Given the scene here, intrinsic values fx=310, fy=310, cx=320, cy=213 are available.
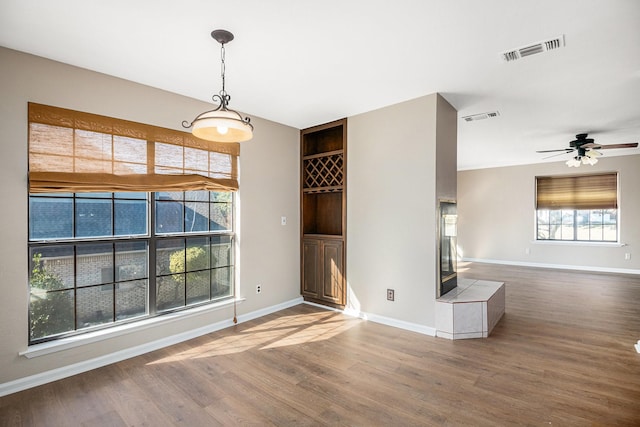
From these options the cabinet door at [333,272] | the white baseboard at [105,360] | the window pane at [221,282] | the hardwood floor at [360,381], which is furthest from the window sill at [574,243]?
the window pane at [221,282]

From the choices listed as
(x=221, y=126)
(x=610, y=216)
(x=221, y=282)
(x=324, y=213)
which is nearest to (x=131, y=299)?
(x=221, y=282)

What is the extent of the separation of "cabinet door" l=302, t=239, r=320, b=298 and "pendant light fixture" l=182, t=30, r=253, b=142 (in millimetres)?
2781

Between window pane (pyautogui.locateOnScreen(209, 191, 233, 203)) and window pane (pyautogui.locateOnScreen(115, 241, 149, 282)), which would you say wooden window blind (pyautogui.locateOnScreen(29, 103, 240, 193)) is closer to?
window pane (pyautogui.locateOnScreen(209, 191, 233, 203))

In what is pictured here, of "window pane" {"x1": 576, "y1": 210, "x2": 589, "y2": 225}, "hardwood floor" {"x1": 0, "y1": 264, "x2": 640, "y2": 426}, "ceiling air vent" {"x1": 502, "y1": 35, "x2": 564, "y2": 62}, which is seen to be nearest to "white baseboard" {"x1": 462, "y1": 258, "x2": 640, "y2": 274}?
"window pane" {"x1": 576, "y1": 210, "x2": 589, "y2": 225}

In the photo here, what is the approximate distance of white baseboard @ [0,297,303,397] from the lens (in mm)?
2561

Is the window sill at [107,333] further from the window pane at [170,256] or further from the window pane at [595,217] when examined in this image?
the window pane at [595,217]

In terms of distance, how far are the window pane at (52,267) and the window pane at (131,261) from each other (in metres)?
0.39

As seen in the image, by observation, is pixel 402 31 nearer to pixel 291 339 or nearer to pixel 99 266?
pixel 291 339

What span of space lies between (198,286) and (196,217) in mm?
855

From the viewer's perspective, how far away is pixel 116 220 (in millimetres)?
3197

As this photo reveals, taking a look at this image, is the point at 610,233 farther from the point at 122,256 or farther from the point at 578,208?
the point at 122,256

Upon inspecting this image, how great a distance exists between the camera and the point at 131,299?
10.8ft

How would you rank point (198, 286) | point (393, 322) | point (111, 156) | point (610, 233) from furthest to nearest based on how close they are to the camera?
point (610, 233) → point (393, 322) → point (198, 286) → point (111, 156)

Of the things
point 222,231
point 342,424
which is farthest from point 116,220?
point 342,424
